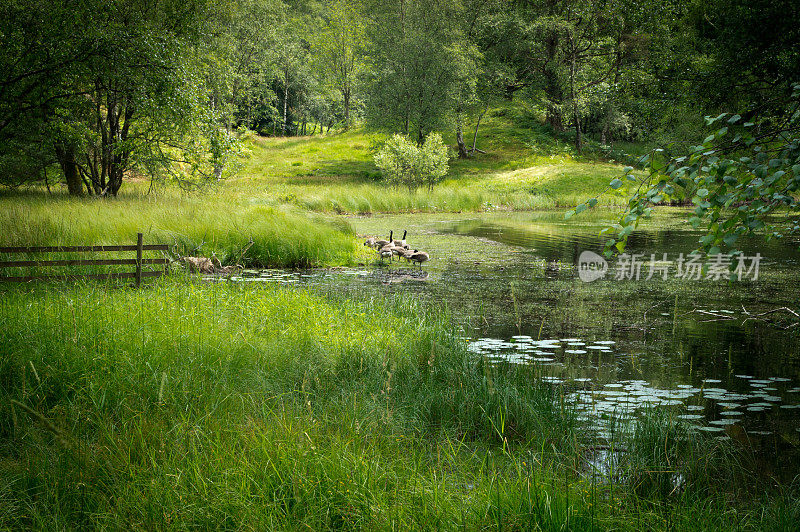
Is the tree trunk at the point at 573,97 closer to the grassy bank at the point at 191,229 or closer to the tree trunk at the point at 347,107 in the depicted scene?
the tree trunk at the point at 347,107

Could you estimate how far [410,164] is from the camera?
3528cm

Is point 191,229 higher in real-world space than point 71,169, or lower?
lower

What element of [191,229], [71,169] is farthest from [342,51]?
[191,229]

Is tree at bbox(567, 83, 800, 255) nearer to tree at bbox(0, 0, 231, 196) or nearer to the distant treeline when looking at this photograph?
the distant treeline

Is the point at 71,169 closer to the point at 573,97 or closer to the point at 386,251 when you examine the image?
the point at 386,251

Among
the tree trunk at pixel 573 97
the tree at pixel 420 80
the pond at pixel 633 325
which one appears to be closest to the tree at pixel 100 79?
the pond at pixel 633 325

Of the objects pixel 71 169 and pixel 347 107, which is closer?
pixel 71 169

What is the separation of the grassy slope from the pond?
1353 centimetres

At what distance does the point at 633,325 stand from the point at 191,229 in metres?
10.6

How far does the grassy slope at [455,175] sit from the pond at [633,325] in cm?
1353

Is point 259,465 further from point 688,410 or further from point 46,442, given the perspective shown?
point 688,410

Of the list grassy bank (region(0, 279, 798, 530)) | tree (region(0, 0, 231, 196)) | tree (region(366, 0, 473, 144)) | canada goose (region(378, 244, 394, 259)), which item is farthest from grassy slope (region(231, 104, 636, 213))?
grassy bank (region(0, 279, 798, 530))

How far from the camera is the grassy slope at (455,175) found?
106 feet

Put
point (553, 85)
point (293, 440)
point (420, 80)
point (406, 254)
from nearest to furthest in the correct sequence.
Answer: point (293, 440), point (406, 254), point (420, 80), point (553, 85)
